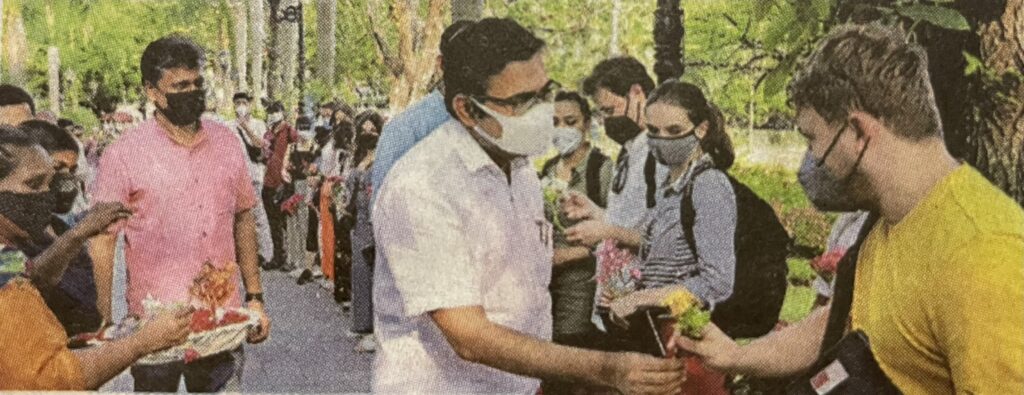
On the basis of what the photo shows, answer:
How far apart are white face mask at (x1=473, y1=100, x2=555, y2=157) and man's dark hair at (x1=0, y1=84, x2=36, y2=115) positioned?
178 centimetres

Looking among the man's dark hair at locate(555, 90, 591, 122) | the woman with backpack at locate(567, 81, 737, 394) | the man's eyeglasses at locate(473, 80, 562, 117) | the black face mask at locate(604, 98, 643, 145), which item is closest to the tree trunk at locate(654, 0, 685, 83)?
the woman with backpack at locate(567, 81, 737, 394)

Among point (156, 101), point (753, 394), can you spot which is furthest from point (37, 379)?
point (753, 394)

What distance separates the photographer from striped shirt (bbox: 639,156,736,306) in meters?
4.34

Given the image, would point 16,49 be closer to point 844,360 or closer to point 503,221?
point 503,221

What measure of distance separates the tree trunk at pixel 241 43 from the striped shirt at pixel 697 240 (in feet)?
5.19

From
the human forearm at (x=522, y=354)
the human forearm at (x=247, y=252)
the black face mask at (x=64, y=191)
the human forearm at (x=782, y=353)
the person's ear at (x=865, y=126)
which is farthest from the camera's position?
the human forearm at (x=247, y=252)

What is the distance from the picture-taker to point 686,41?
448 cm

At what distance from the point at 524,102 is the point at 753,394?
4.67 feet

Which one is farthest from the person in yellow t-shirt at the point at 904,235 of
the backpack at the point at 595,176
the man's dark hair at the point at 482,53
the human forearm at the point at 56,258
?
the human forearm at the point at 56,258

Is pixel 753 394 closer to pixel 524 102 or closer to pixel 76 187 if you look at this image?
pixel 524 102

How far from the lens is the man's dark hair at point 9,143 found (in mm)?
4301

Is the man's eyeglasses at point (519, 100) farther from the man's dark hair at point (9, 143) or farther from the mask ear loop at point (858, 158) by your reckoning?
the man's dark hair at point (9, 143)

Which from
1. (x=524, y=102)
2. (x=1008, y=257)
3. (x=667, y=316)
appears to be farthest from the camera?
(x=667, y=316)

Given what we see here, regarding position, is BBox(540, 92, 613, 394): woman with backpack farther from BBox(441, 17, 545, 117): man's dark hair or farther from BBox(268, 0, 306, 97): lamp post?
BBox(268, 0, 306, 97): lamp post
